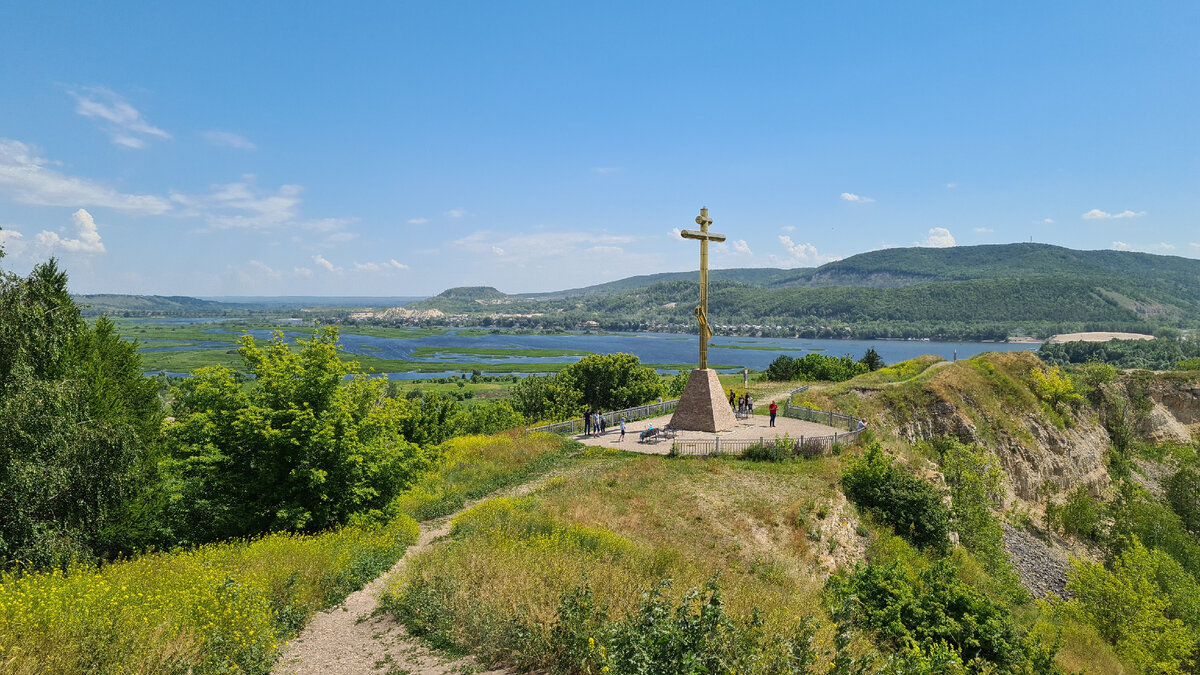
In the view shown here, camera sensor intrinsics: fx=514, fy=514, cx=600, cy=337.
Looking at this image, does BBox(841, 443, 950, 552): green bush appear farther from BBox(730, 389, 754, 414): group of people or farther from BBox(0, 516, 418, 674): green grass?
BBox(0, 516, 418, 674): green grass

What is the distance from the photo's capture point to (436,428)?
38938mm

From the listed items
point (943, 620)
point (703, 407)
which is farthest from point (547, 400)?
point (943, 620)

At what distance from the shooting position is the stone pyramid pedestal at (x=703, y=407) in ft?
81.5

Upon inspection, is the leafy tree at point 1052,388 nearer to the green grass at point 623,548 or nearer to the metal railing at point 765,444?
the metal railing at point 765,444

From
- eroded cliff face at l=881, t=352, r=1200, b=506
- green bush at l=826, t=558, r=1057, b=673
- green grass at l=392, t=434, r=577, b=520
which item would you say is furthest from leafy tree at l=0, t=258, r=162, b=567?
eroded cliff face at l=881, t=352, r=1200, b=506

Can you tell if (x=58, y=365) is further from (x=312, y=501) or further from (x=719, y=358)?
(x=719, y=358)

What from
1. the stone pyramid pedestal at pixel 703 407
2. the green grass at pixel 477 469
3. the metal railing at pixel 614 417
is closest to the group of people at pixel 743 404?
the metal railing at pixel 614 417

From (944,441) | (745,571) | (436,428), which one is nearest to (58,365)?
(745,571)

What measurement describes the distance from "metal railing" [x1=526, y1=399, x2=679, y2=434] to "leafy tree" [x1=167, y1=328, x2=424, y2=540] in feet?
42.2

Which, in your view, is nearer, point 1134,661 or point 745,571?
point 745,571

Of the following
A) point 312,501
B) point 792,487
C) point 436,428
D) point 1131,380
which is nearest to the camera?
point 312,501

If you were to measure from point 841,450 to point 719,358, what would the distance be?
449 feet

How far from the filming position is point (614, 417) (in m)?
29.9

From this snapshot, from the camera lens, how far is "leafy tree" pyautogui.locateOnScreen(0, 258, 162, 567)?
510 inches
